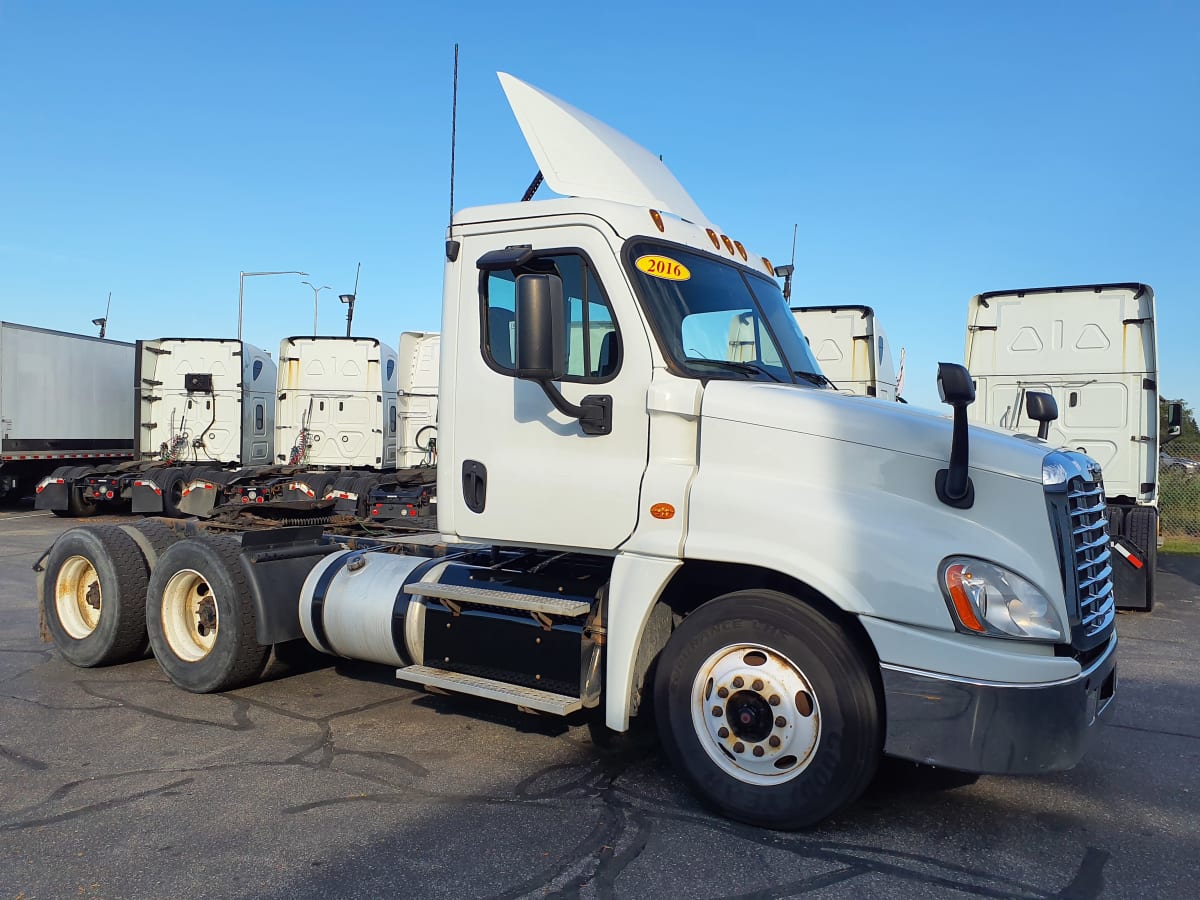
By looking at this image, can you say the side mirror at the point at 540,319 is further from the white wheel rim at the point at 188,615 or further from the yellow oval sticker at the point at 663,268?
the white wheel rim at the point at 188,615

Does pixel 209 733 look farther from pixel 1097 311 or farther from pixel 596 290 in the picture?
pixel 1097 311

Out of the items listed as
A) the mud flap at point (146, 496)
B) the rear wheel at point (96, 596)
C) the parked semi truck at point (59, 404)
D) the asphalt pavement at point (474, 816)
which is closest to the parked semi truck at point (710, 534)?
the asphalt pavement at point (474, 816)

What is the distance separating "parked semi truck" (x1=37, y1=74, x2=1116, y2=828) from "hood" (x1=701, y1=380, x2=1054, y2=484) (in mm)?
11

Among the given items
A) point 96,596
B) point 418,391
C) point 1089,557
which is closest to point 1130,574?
point 1089,557

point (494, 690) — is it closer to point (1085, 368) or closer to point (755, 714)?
point (755, 714)

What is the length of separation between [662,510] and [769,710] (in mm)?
966

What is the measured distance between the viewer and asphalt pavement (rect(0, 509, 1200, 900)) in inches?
143

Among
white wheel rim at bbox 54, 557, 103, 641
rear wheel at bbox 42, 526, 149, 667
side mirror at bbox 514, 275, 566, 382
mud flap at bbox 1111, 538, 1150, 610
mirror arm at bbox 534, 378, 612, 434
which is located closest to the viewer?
side mirror at bbox 514, 275, 566, 382

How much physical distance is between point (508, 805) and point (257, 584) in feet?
8.21

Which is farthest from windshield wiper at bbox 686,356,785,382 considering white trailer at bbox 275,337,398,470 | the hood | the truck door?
white trailer at bbox 275,337,398,470

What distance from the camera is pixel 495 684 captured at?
4.80 metres

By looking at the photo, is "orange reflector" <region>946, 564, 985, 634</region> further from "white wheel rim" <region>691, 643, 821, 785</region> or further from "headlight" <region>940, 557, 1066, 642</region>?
"white wheel rim" <region>691, 643, 821, 785</region>

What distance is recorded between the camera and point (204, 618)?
6285 millimetres

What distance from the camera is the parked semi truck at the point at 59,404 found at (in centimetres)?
1895
